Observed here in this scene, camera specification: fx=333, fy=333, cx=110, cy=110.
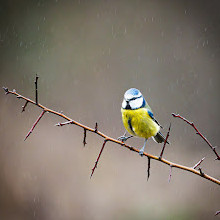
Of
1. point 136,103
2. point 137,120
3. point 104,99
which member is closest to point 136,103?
point 136,103

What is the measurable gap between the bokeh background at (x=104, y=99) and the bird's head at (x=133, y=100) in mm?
3374

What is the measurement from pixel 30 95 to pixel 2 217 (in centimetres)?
217

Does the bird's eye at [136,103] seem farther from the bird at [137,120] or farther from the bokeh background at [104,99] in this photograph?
the bokeh background at [104,99]

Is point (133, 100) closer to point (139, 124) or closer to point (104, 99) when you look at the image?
point (139, 124)

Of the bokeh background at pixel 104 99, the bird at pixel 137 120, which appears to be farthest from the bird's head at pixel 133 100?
the bokeh background at pixel 104 99

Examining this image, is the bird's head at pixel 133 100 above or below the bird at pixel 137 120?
above

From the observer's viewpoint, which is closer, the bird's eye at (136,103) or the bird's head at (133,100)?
the bird's head at (133,100)

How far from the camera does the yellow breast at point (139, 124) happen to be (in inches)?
67.6

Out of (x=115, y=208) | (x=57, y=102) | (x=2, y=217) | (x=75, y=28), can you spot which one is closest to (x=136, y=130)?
(x=115, y=208)

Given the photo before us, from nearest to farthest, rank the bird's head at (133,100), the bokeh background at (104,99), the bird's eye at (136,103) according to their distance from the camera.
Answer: the bird's head at (133,100), the bird's eye at (136,103), the bokeh background at (104,99)

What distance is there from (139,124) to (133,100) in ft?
0.42

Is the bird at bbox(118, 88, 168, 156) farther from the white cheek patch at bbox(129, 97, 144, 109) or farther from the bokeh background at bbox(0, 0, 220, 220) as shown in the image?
the bokeh background at bbox(0, 0, 220, 220)

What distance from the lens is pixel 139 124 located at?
1724 millimetres

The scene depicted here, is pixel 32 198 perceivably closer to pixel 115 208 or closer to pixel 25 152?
pixel 25 152
